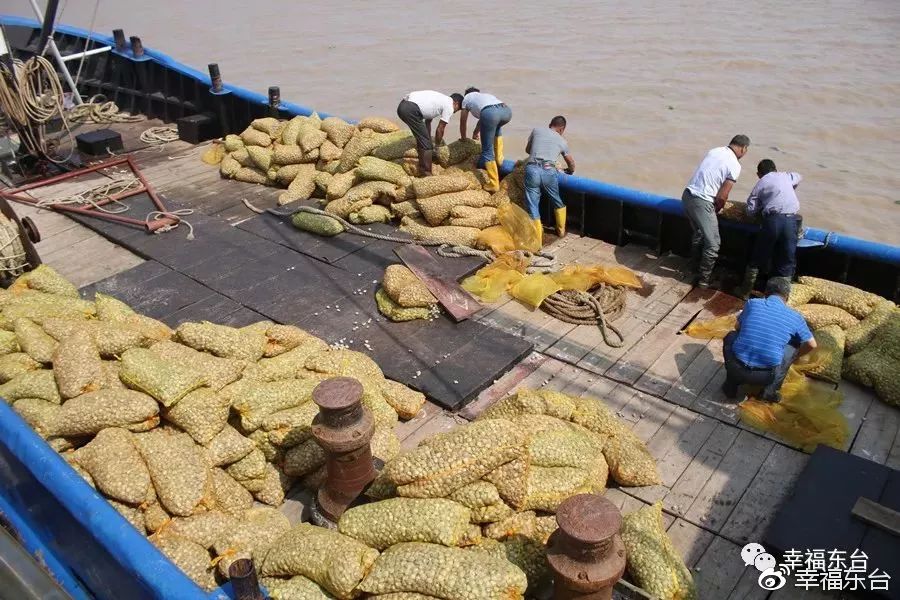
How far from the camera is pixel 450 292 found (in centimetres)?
648

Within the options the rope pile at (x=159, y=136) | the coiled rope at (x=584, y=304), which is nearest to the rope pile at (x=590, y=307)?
the coiled rope at (x=584, y=304)

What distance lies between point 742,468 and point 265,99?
8772 millimetres

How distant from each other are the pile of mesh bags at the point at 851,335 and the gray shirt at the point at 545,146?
282cm

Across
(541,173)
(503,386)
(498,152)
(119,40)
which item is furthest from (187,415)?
(119,40)

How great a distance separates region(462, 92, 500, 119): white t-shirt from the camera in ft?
26.8

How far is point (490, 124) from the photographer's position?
7.91m

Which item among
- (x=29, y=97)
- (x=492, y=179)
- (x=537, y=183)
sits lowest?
(x=492, y=179)

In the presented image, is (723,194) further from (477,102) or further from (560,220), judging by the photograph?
(477,102)

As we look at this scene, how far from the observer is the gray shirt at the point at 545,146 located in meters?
7.58

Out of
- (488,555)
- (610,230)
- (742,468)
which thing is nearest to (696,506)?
(742,468)

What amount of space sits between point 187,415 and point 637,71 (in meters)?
17.3

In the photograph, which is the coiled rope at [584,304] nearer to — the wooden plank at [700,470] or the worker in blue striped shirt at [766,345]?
the worker in blue striped shirt at [766,345]

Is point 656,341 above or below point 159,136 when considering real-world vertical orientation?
below

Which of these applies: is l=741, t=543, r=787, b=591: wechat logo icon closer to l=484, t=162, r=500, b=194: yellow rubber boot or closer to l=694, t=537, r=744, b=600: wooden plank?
l=694, t=537, r=744, b=600: wooden plank
